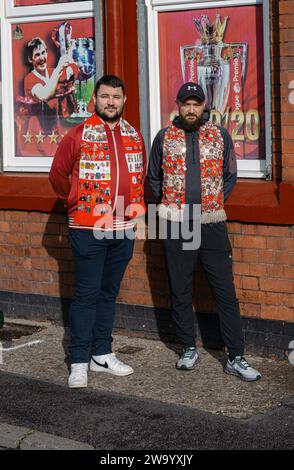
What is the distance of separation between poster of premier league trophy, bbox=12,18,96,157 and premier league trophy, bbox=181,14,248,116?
3.32 feet

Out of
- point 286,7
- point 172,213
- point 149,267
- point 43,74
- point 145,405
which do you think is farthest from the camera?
point 43,74

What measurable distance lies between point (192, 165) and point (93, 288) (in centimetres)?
105

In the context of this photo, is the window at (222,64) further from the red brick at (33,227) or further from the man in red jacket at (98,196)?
the red brick at (33,227)

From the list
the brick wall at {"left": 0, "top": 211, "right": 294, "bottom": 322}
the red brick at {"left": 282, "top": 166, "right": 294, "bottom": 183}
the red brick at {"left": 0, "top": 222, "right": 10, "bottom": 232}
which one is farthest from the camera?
the red brick at {"left": 0, "top": 222, "right": 10, "bottom": 232}

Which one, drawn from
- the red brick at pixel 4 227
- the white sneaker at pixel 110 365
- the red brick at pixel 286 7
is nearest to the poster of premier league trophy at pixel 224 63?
the red brick at pixel 286 7

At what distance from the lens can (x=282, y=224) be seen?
739 centimetres

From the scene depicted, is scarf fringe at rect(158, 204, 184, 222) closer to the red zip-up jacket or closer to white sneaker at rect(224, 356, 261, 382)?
the red zip-up jacket

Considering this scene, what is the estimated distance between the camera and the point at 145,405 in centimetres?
655

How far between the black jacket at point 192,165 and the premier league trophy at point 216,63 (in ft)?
2.98

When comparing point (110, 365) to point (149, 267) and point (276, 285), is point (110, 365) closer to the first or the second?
point (149, 267)

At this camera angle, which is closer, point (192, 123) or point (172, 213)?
point (192, 123)

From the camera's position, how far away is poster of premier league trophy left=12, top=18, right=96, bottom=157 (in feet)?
29.1

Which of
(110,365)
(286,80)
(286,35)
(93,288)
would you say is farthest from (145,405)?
(286,35)

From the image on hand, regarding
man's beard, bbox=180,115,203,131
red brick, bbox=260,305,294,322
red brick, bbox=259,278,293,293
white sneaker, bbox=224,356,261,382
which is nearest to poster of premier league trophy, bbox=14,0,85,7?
man's beard, bbox=180,115,203,131
